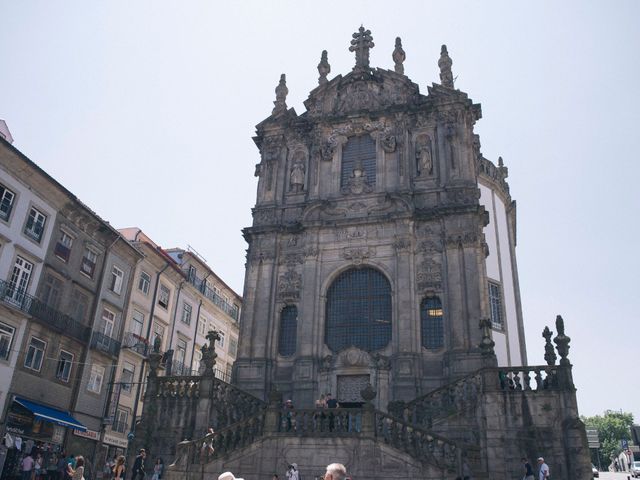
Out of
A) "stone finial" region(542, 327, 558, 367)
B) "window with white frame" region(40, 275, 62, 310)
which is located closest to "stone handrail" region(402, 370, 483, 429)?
"stone finial" region(542, 327, 558, 367)

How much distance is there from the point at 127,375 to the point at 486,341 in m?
20.2

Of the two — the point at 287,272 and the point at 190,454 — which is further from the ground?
the point at 287,272

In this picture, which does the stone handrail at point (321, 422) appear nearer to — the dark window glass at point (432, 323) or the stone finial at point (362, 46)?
the dark window glass at point (432, 323)

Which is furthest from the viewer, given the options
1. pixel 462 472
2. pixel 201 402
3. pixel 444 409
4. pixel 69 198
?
pixel 69 198

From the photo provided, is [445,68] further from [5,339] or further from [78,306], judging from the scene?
[5,339]

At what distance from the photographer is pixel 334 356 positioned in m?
22.8

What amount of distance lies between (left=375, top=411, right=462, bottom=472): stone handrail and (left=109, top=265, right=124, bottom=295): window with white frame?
771 inches

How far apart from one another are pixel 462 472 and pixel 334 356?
8482 millimetres

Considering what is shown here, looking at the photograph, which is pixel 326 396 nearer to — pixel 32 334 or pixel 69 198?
pixel 32 334

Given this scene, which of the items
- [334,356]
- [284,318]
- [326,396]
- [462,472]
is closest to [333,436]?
[462,472]

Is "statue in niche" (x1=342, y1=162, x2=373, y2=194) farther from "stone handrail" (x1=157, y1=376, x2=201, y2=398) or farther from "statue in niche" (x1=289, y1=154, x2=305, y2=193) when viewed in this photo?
"stone handrail" (x1=157, y1=376, x2=201, y2=398)

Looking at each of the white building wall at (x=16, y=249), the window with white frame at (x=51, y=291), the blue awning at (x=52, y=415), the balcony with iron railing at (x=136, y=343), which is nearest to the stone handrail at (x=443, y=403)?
the blue awning at (x=52, y=415)

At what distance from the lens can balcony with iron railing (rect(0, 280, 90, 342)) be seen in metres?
23.5

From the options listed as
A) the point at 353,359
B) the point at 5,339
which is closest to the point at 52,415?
the point at 5,339
